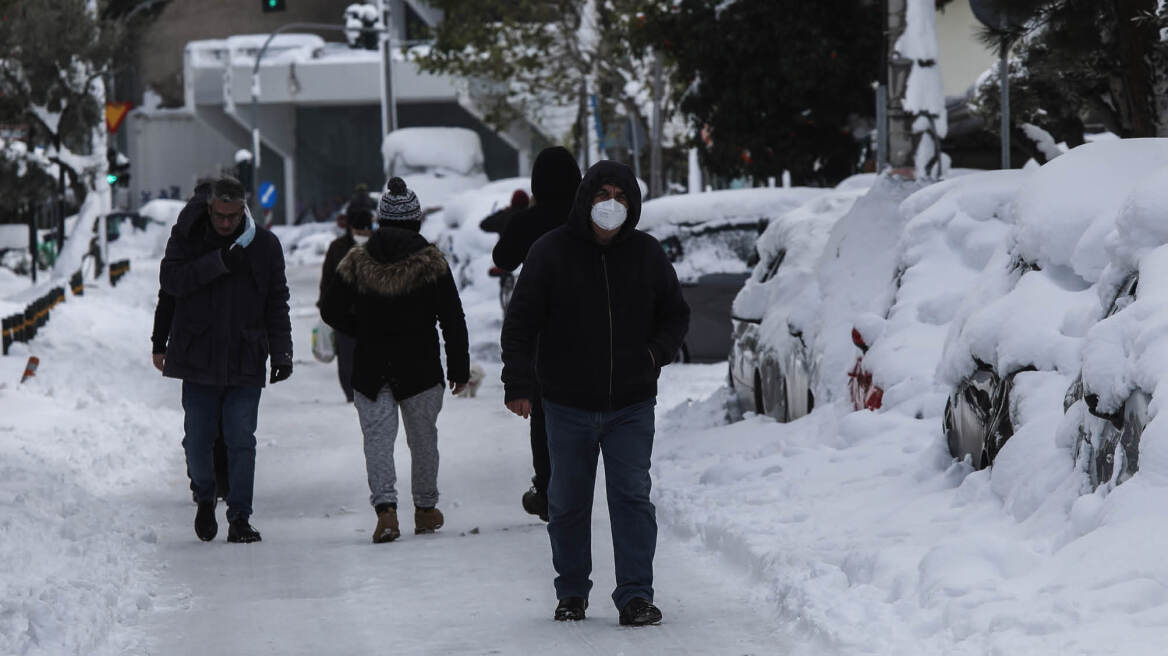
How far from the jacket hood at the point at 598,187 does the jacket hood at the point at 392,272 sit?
234cm

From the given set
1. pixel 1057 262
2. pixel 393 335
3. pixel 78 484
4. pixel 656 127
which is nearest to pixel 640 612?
pixel 1057 262

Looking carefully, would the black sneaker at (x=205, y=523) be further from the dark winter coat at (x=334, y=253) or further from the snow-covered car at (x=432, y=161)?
the snow-covered car at (x=432, y=161)

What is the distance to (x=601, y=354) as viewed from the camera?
6.81 metres

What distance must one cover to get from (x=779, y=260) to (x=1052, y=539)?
623 centimetres

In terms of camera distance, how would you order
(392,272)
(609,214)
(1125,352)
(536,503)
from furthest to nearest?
(536,503) → (392,272) → (609,214) → (1125,352)

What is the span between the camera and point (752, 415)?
1233cm

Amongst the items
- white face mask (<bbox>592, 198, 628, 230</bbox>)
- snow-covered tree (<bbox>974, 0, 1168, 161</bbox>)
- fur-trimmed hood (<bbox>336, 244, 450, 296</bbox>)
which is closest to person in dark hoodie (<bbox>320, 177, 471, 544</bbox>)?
fur-trimmed hood (<bbox>336, 244, 450, 296</bbox>)

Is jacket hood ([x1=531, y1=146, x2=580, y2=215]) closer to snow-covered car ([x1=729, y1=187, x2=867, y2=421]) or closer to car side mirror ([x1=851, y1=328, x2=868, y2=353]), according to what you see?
car side mirror ([x1=851, y1=328, x2=868, y2=353])

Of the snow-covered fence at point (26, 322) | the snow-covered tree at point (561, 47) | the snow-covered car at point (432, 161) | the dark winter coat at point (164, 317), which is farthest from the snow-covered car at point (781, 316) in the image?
the snow-covered car at point (432, 161)

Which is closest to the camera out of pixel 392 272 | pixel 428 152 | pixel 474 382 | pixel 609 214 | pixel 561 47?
pixel 609 214

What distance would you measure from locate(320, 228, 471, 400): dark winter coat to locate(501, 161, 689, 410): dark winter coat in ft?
6.95

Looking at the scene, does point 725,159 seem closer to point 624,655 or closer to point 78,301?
point 78,301

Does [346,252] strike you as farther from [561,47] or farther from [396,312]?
[561,47]

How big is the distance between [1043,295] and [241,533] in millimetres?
3901
